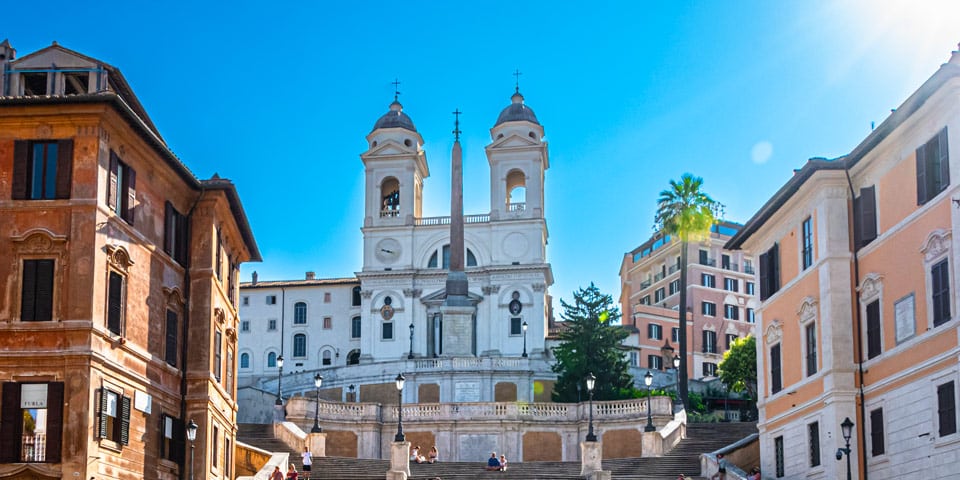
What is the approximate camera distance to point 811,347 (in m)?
42.1

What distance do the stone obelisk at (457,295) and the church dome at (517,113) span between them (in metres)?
6.75

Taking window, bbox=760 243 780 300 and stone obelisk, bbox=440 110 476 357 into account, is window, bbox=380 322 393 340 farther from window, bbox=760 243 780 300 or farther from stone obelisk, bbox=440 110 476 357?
window, bbox=760 243 780 300

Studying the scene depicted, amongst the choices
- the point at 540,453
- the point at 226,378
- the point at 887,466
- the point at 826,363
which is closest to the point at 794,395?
the point at 826,363

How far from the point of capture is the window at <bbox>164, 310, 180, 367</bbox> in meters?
38.2

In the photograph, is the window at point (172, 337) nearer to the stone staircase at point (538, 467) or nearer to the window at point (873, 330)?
the stone staircase at point (538, 467)

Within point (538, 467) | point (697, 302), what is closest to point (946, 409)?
point (538, 467)

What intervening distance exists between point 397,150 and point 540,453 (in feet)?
177

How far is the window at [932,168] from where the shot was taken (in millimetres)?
33750

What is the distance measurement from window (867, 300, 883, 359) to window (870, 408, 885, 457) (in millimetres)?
1694

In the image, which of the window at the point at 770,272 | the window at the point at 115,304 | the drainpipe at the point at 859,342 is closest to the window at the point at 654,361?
the window at the point at 770,272

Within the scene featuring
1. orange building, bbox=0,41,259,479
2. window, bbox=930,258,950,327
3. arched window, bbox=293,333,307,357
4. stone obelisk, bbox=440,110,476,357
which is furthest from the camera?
arched window, bbox=293,333,307,357

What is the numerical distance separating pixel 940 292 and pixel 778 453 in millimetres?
13863

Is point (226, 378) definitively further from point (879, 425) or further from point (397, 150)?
point (397, 150)

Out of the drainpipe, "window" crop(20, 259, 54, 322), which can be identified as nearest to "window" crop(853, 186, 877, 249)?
the drainpipe
